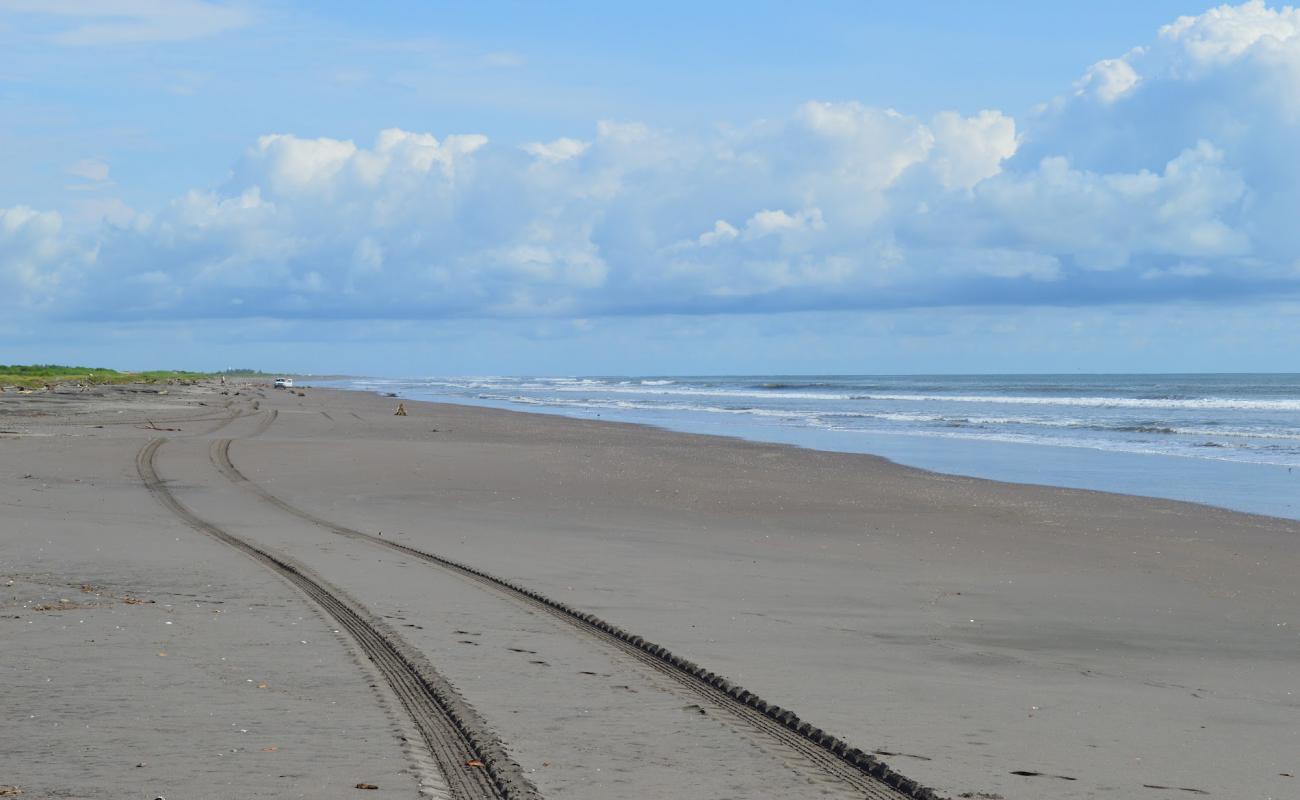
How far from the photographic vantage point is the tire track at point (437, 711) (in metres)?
5.07

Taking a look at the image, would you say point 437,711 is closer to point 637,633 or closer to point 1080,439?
point 637,633

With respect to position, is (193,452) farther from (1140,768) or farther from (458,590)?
(1140,768)

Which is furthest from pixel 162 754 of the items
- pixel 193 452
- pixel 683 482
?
pixel 193 452

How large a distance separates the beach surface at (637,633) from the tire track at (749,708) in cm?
6

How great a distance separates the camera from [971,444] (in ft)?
120

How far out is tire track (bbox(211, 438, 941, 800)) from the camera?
5.28 m

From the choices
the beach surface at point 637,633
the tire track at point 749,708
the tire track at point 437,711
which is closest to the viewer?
the tire track at point 437,711

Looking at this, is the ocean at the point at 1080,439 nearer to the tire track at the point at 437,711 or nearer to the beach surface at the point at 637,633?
the beach surface at the point at 637,633

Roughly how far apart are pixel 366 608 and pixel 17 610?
2.55 metres

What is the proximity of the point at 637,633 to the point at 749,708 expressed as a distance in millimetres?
1995

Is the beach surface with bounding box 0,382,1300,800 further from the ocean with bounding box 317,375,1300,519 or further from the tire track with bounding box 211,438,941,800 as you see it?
the ocean with bounding box 317,375,1300,519

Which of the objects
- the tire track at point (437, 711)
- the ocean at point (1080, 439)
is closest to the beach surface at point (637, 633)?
the tire track at point (437, 711)

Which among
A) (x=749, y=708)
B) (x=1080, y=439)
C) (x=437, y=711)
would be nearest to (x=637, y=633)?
(x=749, y=708)

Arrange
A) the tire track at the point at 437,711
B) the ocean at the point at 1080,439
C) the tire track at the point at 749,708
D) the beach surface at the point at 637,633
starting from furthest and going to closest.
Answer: the ocean at the point at 1080,439 → the beach surface at the point at 637,633 → the tire track at the point at 749,708 → the tire track at the point at 437,711
